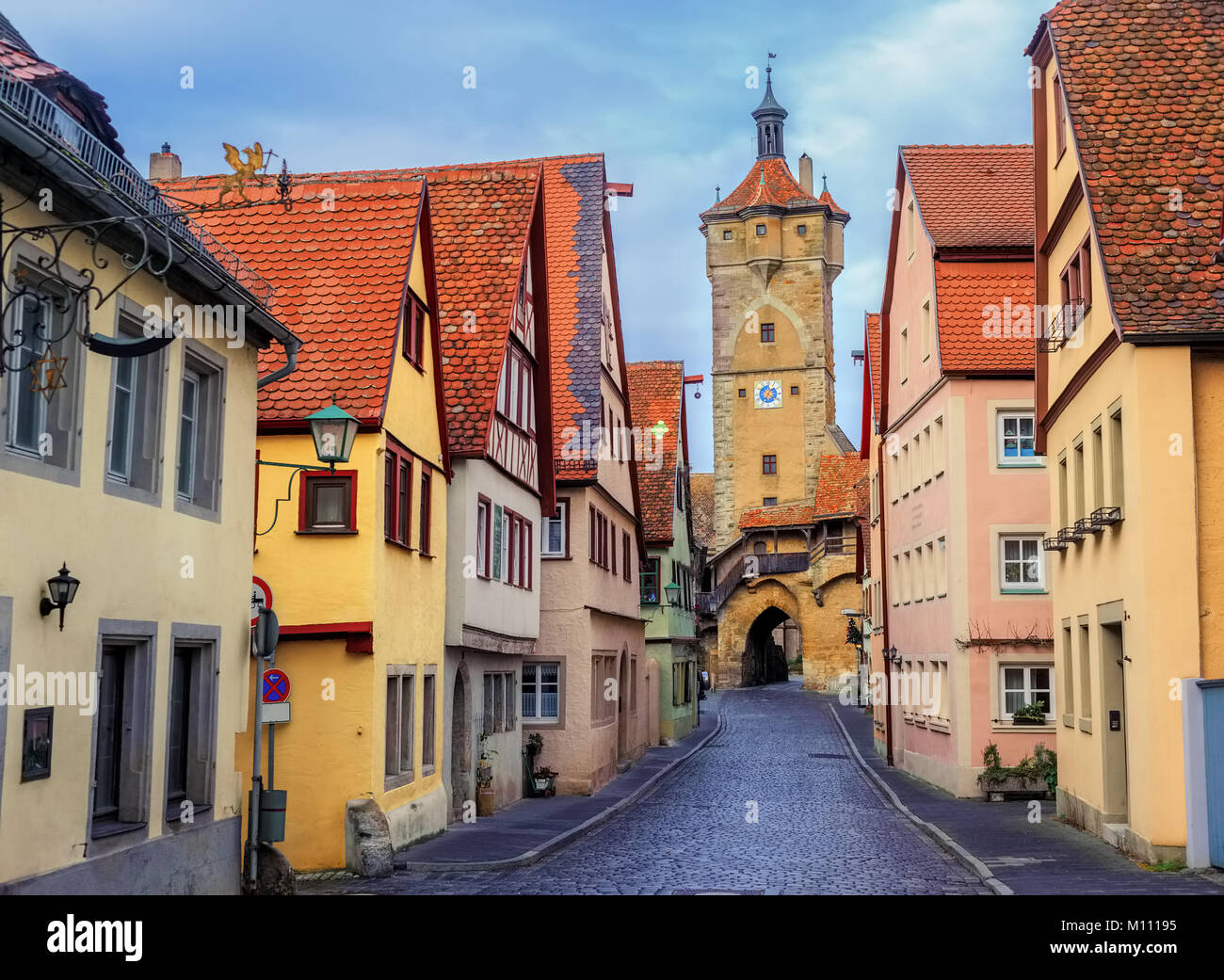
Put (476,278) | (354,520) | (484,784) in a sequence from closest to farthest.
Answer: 1. (354,520)
2. (484,784)
3. (476,278)

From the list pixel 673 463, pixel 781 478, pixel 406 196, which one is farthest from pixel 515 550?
pixel 781 478

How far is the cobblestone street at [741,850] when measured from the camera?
47.5ft

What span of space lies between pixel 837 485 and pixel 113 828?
58.2m

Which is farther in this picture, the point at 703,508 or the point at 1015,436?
the point at 703,508

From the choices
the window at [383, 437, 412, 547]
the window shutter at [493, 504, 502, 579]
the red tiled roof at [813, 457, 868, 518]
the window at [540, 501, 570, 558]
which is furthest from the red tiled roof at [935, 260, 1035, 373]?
the red tiled roof at [813, 457, 868, 518]

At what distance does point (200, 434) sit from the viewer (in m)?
12.9

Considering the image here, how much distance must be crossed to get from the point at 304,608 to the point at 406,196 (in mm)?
5259

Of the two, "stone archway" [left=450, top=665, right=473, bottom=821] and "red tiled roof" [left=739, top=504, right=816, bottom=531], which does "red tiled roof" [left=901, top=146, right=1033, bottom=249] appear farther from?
"red tiled roof" [left=739, top=504, right=816, bottom=531]

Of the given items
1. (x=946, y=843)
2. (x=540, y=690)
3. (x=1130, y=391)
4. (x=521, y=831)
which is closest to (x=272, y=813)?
(x=521, y=831)

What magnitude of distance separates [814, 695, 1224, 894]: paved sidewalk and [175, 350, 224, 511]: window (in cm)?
789

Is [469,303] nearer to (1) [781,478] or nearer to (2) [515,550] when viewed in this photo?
(2) [515,550]

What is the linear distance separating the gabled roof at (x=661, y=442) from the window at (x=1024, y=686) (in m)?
15.7

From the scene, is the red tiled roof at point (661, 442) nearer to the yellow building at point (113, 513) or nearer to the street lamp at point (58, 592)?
the yellow building at point (113, 513)

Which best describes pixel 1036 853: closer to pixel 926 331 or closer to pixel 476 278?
pixel 476 278
